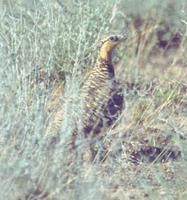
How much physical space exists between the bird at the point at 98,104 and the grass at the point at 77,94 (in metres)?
0.08

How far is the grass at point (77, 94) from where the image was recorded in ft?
13.3

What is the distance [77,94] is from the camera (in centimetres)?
470

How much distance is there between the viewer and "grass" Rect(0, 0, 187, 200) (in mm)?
4051

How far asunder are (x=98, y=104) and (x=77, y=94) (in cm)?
43

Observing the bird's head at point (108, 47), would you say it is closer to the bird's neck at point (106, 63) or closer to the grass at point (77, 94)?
the bird's neck at point (106, 63)

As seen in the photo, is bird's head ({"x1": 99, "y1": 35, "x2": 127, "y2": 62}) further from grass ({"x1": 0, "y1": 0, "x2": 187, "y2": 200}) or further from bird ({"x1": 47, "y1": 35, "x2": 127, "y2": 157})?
grass ({"x1": 0, "y1": 0, "x2": 187, "y2": 200})

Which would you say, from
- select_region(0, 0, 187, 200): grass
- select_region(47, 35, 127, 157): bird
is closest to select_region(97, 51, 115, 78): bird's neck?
select_region(47, 35, 127, 157): bird

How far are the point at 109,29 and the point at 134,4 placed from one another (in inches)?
79.7

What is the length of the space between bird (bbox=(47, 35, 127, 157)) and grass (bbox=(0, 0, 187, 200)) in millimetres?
84

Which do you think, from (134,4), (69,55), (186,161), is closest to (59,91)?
(69,55)

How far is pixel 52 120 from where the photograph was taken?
485 cm

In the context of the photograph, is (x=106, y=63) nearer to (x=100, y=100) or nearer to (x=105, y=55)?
(x=105, y=55)

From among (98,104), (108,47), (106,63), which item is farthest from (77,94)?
(108,47)

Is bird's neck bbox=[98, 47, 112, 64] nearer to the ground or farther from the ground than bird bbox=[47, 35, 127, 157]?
farther from the ground
